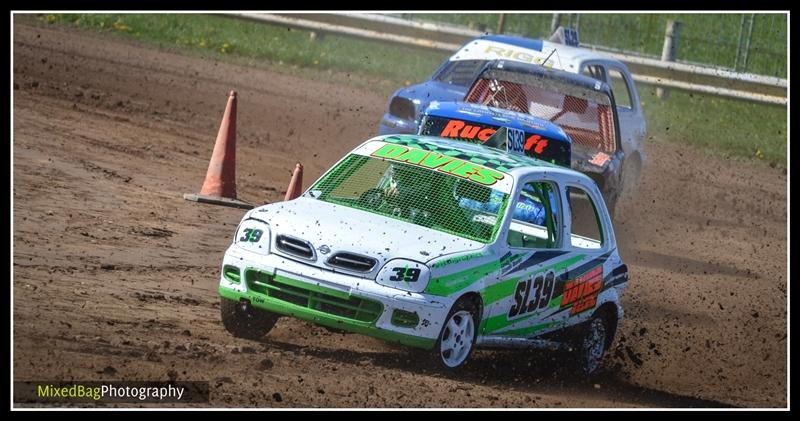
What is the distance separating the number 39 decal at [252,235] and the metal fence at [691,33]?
A: 16458 mm

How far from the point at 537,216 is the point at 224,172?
422 cm

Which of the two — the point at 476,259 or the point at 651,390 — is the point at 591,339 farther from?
the point at 476,259

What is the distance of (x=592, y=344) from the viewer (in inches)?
371

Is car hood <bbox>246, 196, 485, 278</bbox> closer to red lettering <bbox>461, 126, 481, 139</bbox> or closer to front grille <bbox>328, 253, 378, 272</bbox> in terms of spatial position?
front grille <bbox>328, 253, 378, 272</bbox>

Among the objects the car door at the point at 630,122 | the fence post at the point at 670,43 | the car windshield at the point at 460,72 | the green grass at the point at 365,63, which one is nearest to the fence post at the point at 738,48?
the green grass at the point at 365,63

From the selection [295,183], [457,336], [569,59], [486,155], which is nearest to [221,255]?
[295,183]

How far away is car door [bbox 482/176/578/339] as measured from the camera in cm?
844

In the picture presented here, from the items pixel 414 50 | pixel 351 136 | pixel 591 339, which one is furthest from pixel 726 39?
pixel 591 339

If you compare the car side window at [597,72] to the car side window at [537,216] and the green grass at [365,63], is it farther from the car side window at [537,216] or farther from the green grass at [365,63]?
the car side window at [537,216]

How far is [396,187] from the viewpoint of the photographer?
884 cm

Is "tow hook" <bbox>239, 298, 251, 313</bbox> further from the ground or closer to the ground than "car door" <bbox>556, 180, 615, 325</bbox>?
closer to the ground

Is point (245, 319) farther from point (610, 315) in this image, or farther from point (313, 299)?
point (610, 315)

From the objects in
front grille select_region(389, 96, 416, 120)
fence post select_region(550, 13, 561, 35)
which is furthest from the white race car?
fence post select_region(550, 13, 561, 35)

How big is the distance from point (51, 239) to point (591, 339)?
3.73 m
